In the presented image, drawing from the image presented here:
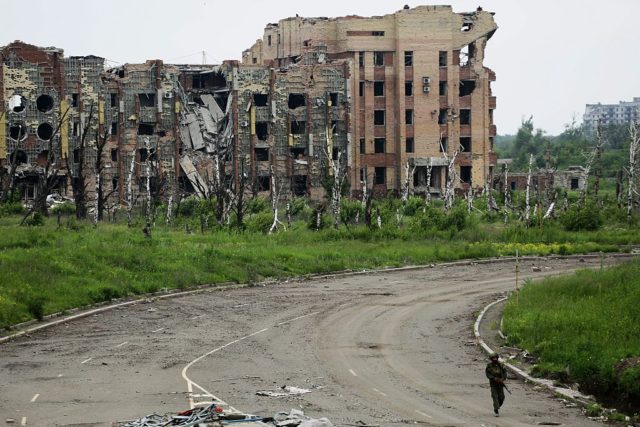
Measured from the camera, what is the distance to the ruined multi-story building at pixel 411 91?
337 feet

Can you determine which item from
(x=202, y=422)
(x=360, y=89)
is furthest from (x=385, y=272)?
(x=360, y=89)

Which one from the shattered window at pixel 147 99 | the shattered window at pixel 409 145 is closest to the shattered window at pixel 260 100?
the shattered window at pixel 147 99

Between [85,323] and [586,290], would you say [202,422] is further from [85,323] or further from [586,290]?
[586,290]

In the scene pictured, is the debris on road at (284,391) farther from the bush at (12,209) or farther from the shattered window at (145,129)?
the shattered window at (145,129)

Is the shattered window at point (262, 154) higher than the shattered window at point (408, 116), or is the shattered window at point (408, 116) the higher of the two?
the shattered window at point (408, 116)

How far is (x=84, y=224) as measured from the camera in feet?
211

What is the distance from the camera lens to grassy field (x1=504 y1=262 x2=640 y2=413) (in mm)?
26516

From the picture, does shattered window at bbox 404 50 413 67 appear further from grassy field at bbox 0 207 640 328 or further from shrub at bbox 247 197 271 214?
grassy field at bbox 0 207 640 328

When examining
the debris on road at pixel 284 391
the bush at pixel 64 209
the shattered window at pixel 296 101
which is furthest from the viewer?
the shattered window at pixel 296 101

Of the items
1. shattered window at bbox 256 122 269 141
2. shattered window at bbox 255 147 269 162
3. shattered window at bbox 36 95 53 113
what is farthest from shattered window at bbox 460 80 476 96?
shattered window at bbox 36 95 53 113

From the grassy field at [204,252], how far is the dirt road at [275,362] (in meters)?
2.04

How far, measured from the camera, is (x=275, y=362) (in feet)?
98.6

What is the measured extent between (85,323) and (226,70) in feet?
200

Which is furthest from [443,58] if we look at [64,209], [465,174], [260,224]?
[260,224]
